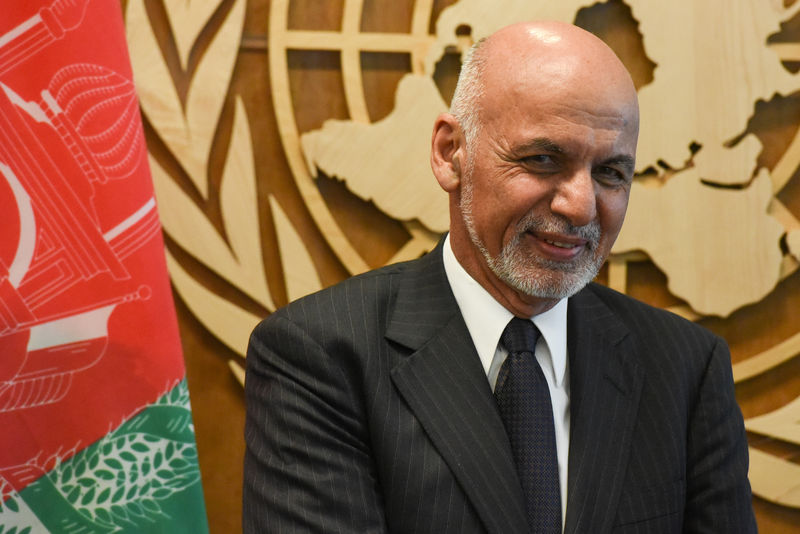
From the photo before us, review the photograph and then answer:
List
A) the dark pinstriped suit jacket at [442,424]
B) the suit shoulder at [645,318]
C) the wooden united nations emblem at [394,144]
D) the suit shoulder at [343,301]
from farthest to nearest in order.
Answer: the wooden united nations emblem at [394,144] → the suit shoulder at [645,318] → the suit shoulder at [343,301] → the dark pinstriped suit jacket at [442,424]

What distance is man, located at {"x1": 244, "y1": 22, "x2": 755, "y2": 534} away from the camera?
125 centimetres

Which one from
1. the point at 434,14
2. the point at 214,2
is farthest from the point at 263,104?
the point at 434,14

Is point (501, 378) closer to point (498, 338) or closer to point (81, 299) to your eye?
point (498, 338)

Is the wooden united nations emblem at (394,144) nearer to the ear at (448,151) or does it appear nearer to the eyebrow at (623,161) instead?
the ear at (448,151)

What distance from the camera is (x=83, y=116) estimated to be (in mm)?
1636

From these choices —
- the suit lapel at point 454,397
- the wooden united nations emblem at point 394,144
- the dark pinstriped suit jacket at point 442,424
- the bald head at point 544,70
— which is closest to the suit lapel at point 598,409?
the dark pinstriped suit jacket at point 442,424

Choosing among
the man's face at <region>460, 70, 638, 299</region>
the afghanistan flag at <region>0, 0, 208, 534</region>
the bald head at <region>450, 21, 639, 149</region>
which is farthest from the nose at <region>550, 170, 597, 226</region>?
the afghanistan flag at <region>0, 0, 208, 534</region>

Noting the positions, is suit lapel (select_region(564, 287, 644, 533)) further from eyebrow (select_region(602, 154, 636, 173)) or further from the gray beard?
eyebrow (select_region(602, 154, 636, 173))

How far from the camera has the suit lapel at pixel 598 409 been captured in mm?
1288

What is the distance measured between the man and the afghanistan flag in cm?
41

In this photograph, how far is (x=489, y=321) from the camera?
1382mm

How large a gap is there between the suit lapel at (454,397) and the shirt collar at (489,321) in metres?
0.02

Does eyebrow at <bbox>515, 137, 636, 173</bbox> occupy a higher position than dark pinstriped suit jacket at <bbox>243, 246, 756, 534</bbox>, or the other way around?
eyebrow at <bbox>515, 137, 636, 173</bbox>

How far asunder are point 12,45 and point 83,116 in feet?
0.56
